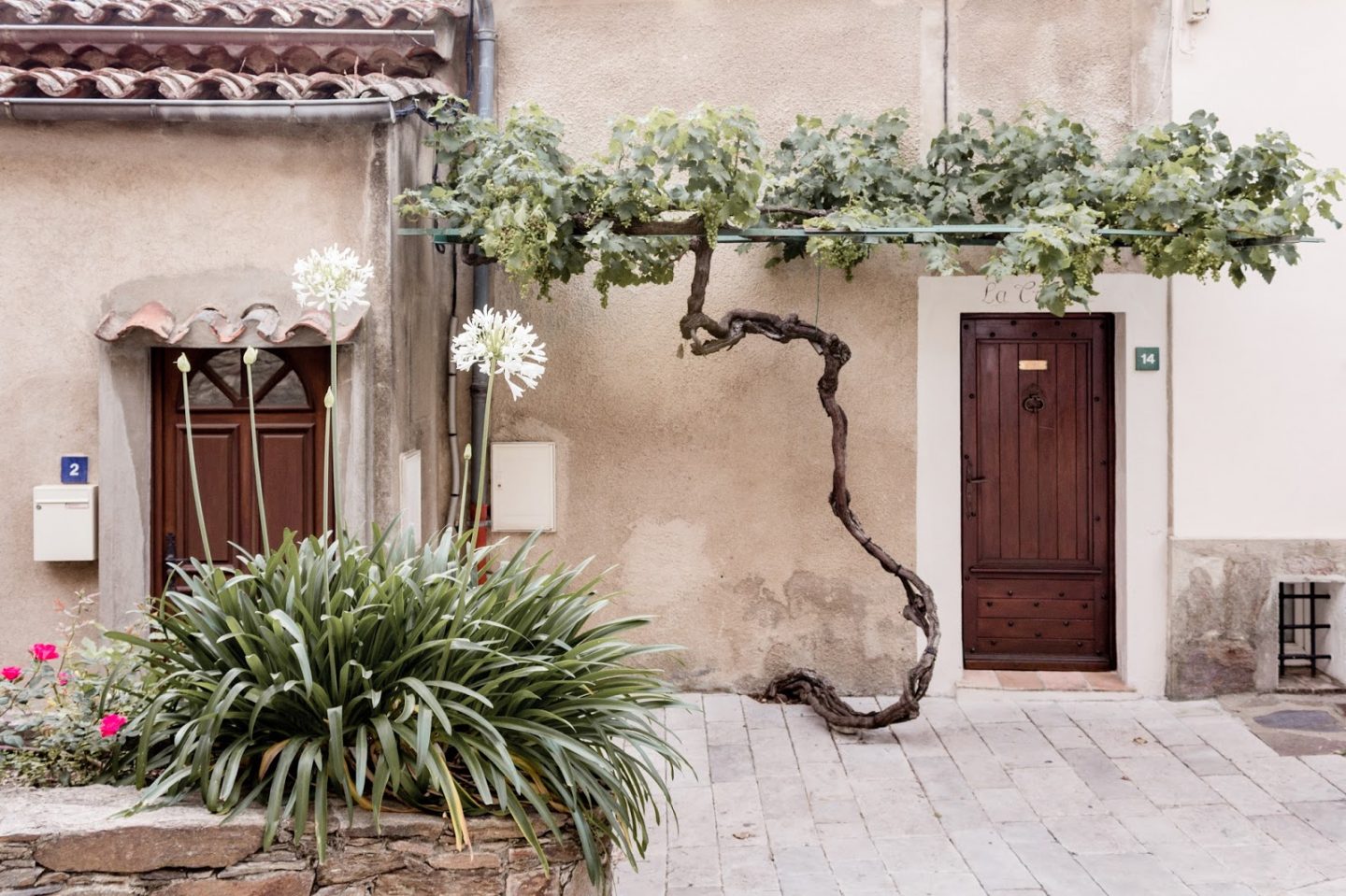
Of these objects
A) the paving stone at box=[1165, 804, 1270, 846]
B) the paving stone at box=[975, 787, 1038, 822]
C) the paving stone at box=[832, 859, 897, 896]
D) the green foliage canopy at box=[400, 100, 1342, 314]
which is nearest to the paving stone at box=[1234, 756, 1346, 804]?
the paving stone at box=[1165, 804, 1270, 846]

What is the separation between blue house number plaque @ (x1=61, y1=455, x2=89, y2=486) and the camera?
644cm

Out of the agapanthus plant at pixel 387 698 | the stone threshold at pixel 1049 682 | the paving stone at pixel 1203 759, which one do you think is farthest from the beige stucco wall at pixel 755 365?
the agapanthus plant at pixel 387 698

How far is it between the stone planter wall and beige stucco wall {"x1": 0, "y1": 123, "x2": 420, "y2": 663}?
9.49ft

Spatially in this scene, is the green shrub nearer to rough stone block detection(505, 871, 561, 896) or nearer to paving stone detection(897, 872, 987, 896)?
rough stone block detection(505, 871, 561, 896)

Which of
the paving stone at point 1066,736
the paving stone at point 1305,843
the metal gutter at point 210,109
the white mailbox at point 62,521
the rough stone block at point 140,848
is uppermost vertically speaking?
the metal gutter at point 210,109

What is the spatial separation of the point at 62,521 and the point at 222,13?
2987 mm

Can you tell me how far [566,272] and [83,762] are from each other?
11.0 ft

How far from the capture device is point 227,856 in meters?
3.69

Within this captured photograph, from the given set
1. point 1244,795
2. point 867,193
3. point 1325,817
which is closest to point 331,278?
point 867,193

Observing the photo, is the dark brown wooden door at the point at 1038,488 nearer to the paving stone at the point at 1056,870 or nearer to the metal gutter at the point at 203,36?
the paving stone at the point at 1056,870

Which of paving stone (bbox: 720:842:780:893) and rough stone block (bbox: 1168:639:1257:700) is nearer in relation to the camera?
paving stone (bbox: 720:842:780:893)

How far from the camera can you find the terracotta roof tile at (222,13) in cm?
686

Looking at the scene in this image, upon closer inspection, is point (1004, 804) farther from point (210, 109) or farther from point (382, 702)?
point (210, 109)

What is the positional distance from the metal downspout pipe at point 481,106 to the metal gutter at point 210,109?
113 cm
